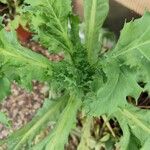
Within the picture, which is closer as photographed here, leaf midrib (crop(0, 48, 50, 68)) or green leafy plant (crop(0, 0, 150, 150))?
green leafy plant (crop(0, 0, 150, 150))

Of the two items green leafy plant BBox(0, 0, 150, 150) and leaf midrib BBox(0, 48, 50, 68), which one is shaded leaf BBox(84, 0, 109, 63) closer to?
green leafy plant BBox(0, 0, 150, 150)

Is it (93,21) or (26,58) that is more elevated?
(93,21)

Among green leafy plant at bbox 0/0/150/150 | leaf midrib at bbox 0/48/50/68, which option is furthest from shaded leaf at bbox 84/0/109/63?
leaf midrib at bbox 0/48/50/68

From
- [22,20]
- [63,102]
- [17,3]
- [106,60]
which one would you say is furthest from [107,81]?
[17,3]

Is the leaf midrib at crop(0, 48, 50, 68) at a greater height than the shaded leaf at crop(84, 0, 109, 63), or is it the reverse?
the shaded leaf at crop(84, 0, 109, 63)

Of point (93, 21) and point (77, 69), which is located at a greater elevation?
point (93, 21)

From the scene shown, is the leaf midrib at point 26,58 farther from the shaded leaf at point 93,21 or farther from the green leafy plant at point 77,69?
the shaded leaf at point 93,21

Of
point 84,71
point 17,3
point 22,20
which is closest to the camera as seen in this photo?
point 84,71

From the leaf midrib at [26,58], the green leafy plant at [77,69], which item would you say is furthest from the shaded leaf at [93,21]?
the leaf midrib at [26,58]

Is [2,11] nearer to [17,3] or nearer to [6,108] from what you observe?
[17,3]
